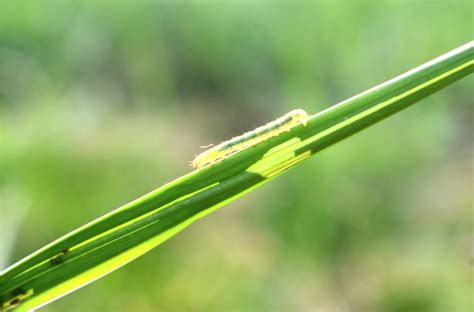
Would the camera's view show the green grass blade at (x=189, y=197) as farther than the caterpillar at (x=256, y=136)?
No

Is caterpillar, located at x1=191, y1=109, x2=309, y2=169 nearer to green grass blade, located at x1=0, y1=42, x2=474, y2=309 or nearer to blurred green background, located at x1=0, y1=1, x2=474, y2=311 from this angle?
green grass blade, located at x1=0, y1=42, x2=474, y2=309

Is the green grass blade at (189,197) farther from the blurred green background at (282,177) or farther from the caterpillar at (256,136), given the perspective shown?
the blurred green background at (282,177)

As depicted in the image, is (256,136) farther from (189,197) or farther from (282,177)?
(282,177)

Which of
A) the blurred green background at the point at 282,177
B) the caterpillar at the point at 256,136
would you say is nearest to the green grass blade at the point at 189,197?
the caterpillar at the point at 256,136

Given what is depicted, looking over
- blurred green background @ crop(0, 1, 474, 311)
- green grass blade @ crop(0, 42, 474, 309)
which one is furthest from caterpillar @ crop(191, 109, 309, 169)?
blurred green background @ crop(0, 1, 474, 311)

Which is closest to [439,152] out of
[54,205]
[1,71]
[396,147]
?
[396,147]

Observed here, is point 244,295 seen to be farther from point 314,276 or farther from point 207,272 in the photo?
point 314,276

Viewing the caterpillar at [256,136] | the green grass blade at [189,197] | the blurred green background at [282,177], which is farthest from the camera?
the blurred green background at [282,177]
